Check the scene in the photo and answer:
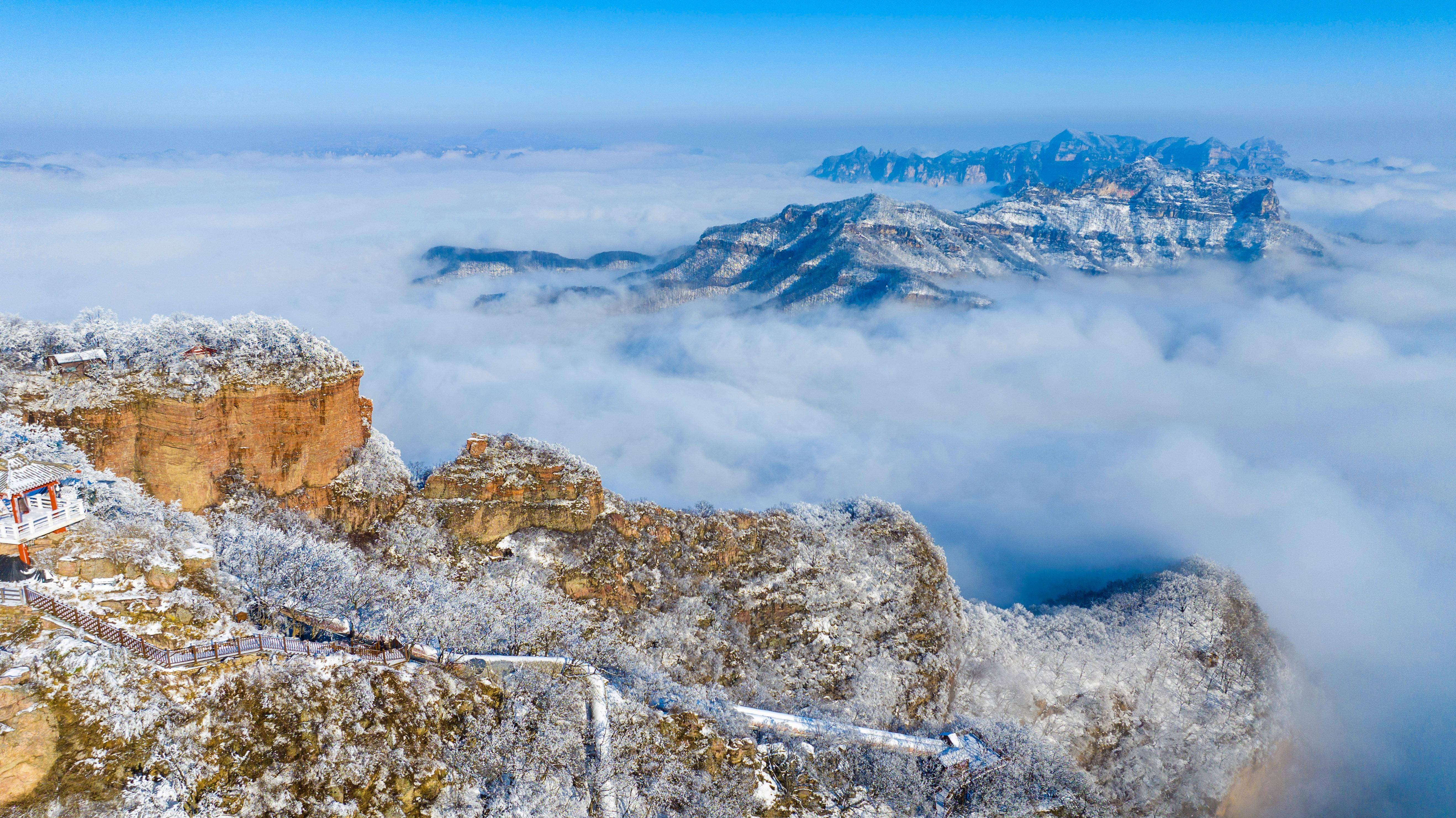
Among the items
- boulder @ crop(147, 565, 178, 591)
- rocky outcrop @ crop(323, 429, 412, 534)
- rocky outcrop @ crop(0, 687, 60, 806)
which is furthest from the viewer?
rocky outcrop @ crop(323, 429, 412, 534)

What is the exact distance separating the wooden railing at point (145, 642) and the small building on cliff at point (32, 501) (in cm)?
314

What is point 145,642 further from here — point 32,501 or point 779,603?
point 779,603

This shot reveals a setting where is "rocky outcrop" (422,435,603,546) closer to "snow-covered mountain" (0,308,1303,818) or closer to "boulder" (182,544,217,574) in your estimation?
"snow-covered mountain" (0,308,1303,818)

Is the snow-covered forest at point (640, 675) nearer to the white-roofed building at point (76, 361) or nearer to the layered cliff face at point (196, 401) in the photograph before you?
the layered cliff face at point (196, 401)

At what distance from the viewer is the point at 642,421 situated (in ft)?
568

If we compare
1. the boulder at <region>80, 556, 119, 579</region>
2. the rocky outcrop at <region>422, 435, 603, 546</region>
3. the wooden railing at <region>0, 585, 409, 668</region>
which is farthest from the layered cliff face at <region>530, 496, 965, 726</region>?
the boulder at <region>80, 556, 119, 579</region>

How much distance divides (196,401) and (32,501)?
21.6 metres

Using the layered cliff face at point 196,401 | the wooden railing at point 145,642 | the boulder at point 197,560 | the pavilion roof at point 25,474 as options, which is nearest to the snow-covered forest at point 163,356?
the layered cliff face at point 196,401

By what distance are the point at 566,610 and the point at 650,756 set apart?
80.6 ft

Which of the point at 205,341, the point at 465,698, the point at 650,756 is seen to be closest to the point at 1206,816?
the point at 650,756

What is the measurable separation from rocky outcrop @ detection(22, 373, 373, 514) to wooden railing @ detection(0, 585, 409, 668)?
84.2 feet

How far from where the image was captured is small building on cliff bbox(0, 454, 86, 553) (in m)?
35.8

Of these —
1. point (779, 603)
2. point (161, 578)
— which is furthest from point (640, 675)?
point (161, 578)

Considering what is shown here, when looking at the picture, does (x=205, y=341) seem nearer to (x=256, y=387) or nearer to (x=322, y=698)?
(x=256, y=387)
